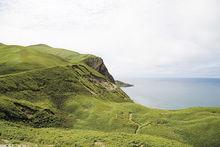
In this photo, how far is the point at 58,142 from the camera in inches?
2387

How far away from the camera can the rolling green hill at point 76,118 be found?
6381 centimetres

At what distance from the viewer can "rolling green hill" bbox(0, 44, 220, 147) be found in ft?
209

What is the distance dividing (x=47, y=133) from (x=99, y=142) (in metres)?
11.9

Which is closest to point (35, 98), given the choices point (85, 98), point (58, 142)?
point (85, 98)

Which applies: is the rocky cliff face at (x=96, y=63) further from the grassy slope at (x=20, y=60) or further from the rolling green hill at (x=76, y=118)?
the rolling green hill at (x=76, y=118)

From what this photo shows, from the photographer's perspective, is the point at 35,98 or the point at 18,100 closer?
the point at 18,100

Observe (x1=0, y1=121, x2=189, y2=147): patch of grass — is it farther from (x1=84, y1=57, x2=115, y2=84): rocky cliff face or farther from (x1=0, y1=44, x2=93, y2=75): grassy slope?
(x1=84, y1=57, x2=115, y2=84): rocky cliff face

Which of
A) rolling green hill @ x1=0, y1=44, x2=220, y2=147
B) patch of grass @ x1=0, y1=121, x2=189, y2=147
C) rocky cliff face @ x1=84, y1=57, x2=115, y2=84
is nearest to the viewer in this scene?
patch of grass @ x1=0, y1=121, x2=189, y2=147

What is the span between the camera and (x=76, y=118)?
85.2 meters

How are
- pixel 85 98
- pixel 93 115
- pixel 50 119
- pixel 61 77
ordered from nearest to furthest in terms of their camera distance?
1. pixel 50 119
2. pixel 93 115
3. pixel 85 98
4. pixel 61 77

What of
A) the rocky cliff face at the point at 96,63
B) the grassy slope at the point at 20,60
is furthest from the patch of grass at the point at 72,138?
the rocky cliff face at the point at 96,63

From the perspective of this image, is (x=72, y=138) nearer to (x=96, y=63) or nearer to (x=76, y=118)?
(x=76, y=118)

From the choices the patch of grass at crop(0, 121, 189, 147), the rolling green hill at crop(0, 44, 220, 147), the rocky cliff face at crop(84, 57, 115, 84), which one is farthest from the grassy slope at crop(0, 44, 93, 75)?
the patch of grass at crop(0, 121, 189, 147)

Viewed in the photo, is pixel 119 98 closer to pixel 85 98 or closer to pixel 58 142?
pixel 85 98
